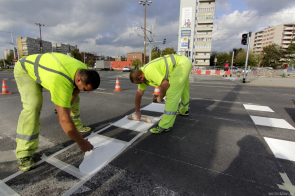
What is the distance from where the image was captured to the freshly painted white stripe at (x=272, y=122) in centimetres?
364

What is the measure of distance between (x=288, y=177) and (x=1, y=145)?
424 cm

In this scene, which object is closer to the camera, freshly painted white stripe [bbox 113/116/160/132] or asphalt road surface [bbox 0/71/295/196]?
asphalt road surface [bbox 0/71/295/196]

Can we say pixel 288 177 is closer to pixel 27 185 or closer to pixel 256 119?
pixel 256 119

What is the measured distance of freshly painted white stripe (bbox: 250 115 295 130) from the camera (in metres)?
3.64

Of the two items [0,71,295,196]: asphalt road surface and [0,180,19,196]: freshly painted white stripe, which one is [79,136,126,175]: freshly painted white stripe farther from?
[0,180,19,196]: freshly painted white stripe

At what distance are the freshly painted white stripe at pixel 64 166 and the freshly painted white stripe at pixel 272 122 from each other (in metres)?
4.00

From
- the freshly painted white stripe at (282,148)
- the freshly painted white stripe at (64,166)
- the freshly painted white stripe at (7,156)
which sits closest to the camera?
the freshly painted white stripe at (64,166)

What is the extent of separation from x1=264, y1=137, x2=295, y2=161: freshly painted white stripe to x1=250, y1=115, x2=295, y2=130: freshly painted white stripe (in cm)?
94

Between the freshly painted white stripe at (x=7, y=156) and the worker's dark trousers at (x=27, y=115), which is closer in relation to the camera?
the worker's dark trousers at (x=27, y=115)

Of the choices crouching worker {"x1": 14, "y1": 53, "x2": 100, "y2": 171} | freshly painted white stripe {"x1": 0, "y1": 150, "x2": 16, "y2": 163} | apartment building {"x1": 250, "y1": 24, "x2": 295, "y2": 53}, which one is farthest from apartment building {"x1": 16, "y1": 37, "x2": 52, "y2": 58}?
apartment building {"x1": 250, "y1": 24, "x2": 295, "y2": 53}

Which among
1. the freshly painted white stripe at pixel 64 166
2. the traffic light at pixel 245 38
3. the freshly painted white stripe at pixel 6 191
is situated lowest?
the freshly painted white stripe at pixel 6 191

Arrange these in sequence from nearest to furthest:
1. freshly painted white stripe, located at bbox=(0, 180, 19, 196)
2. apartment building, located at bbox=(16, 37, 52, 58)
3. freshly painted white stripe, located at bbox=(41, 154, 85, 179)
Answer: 1. freshly painted white stripe, located at bbox=(0, 180, 19, 196)
2. freshly painted white stripe, located at bbox=(41, 154, 85, 179)
3. apartment building, located at bbox=(16, 37, 52, 58)

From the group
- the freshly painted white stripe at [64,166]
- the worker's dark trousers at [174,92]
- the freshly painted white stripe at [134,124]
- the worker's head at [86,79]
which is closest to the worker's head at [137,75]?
the worker's dark trousers at [174,92]

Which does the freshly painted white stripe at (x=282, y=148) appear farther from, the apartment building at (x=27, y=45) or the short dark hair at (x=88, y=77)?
the apartment building at (x=27, y=45)
